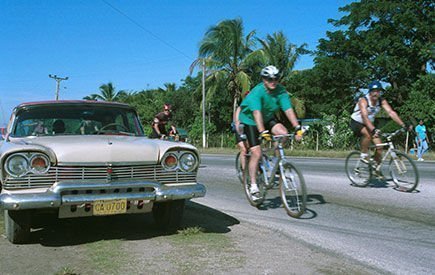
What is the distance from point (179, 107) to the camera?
173ft

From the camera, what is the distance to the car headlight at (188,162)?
4854mm


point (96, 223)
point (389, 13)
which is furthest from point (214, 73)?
point (96, 223)

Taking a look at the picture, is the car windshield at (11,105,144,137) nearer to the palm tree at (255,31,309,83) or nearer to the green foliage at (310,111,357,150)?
the green foliage at (310,111,357,150)

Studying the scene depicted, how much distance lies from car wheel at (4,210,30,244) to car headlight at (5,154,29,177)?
45 centimetres

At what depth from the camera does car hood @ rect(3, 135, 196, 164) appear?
4324 millimetres

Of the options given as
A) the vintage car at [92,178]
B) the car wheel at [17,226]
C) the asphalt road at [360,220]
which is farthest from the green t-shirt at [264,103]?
the car wheel at [17,226]

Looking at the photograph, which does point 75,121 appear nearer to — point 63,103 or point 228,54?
point 63,103

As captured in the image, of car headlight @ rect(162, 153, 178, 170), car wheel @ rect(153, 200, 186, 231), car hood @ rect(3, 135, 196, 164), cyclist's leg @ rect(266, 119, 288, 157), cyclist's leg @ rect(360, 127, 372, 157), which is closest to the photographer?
car hood @ rect(3, 135, 196, 164)

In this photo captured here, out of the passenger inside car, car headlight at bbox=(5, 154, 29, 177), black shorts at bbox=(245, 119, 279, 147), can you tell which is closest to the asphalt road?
black shorts at bbox=(245, 119, 279, 147)

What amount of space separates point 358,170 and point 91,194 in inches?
226

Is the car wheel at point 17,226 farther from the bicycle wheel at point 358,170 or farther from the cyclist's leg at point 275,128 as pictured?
the bicycle wheel at point 358,170

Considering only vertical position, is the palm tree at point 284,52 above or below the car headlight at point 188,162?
above

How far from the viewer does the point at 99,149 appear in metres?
4.45

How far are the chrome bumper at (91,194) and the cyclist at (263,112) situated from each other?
152cm
